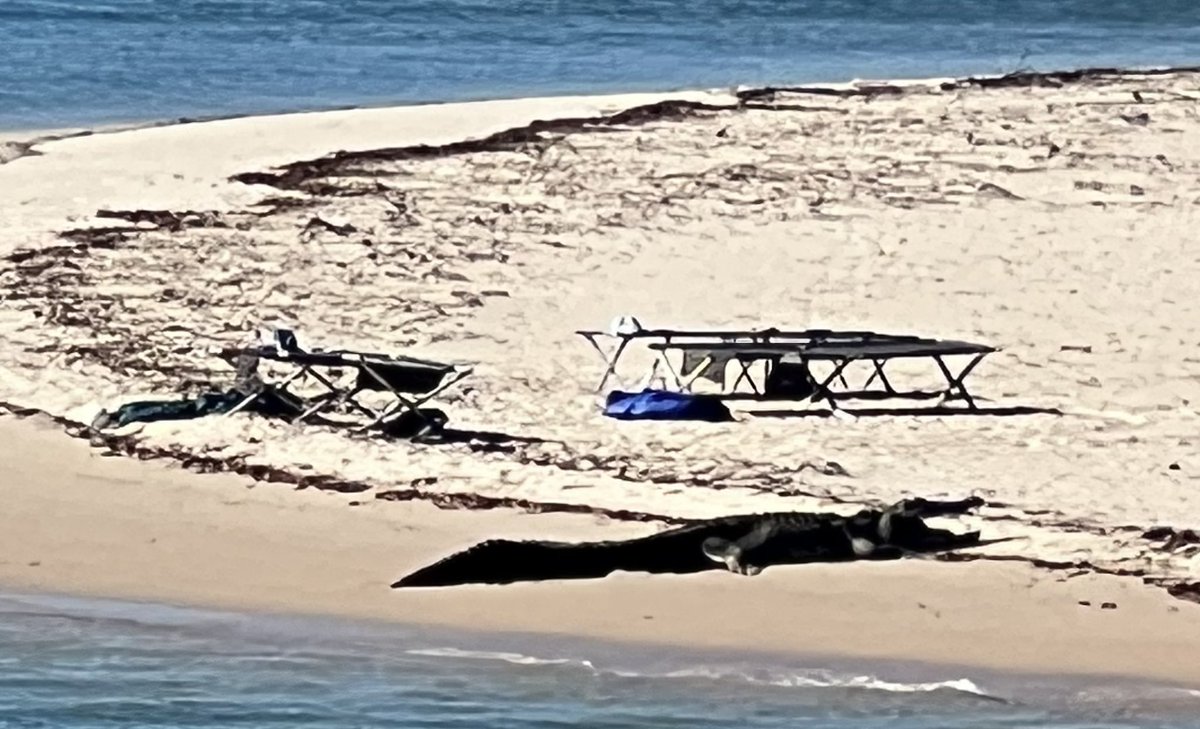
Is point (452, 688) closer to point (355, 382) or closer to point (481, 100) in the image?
point (355, 382)

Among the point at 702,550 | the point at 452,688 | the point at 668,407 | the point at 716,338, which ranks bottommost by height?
the point at 452,688

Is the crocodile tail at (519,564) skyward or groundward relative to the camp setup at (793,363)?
groundward

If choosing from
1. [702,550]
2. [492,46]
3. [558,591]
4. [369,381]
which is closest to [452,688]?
[558,591]

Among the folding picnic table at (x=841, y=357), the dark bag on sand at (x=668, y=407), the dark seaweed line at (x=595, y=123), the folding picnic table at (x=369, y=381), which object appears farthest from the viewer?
the dark seaweed line at (x=595, y=123)

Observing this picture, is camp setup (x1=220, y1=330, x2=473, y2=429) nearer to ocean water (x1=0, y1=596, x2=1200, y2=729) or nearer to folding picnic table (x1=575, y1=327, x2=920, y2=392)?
folding picnic table (x1=575, y1=327, x2=920, y2=392)

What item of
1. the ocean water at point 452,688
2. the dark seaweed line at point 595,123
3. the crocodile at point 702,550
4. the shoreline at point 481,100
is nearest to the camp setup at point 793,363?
the crocodile at point 702,550

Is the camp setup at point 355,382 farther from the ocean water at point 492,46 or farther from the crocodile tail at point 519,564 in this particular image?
the ocean water at point 492,46
